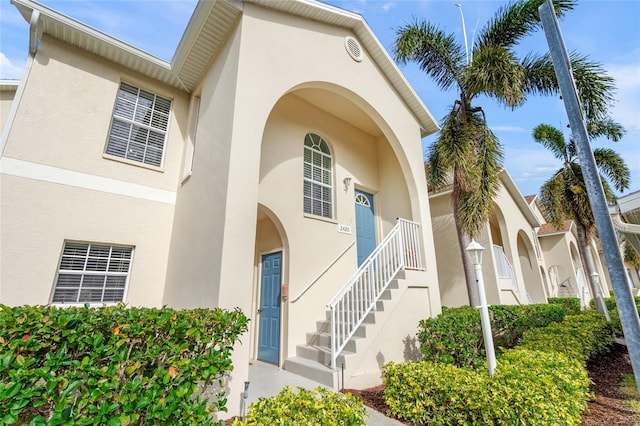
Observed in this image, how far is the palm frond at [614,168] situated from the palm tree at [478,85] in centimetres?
662

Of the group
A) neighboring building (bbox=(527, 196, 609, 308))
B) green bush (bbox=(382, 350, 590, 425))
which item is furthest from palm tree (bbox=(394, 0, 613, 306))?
neighboring building (bbox=(527, 196, 609, 308))

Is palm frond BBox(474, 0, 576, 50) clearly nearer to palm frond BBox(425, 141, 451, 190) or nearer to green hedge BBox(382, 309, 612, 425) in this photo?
palm frond BBox(425, 141, 451, 190)

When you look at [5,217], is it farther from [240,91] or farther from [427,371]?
[427,371]

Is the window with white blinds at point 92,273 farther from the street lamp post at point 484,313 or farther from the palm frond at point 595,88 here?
the palm frond at point 595,88

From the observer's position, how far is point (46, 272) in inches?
199

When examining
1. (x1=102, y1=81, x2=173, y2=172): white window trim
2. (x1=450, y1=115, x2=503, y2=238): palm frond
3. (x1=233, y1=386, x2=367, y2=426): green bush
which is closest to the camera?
(x1=233, y1=386, x2=367, y2=426): green bush

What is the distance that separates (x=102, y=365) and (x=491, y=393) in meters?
4.20

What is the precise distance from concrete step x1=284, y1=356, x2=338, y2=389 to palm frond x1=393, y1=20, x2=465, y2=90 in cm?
919

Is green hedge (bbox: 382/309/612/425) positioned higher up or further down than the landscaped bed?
higher up

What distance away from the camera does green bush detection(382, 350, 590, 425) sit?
306 centimetres

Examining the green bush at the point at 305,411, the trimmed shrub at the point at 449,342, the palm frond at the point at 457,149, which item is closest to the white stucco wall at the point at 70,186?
the green bush at the point at 305,411

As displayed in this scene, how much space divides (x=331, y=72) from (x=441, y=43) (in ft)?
16.5

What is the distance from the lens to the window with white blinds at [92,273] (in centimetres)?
532

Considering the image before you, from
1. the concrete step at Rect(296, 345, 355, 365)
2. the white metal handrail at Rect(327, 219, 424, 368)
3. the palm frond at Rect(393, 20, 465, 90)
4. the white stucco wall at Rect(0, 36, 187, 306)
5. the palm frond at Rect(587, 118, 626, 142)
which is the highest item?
the palm frond at Rect(393, 20, 465, 90)
